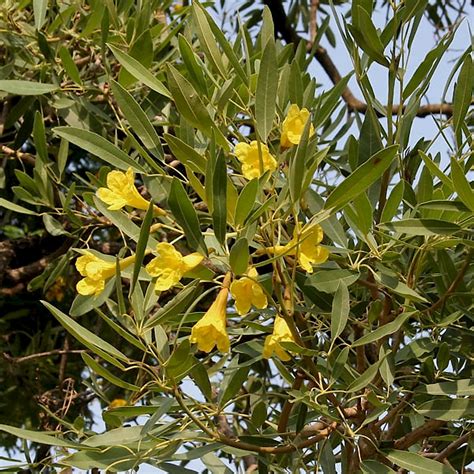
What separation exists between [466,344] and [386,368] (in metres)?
0.13

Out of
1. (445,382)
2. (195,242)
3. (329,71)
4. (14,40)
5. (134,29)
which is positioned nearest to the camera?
(195,242)

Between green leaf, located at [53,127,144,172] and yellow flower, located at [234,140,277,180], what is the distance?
0.45 ft

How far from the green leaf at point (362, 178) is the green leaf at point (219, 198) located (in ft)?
0.34

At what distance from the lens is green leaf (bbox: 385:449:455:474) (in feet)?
2.62

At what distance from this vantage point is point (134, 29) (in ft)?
4.13

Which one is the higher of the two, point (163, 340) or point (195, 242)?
point (195, 242)

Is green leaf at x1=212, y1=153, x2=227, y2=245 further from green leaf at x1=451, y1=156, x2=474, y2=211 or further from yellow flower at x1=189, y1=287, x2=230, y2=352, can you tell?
green leaf at x1=451, y1=156, x2=474, y2=211

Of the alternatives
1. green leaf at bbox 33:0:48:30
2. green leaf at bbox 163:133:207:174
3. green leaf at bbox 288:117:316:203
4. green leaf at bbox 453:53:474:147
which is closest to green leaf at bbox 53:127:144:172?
green leaf at bbox 163:133:207:174

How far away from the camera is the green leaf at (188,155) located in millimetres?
775

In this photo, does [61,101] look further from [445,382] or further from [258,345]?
[445,382]

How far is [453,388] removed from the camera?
838mm

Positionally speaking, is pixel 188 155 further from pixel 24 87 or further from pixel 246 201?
pixel 24 87

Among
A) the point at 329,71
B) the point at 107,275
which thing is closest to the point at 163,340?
the point at 107,275

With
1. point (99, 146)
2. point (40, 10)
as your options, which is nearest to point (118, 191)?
point (99, 146)
